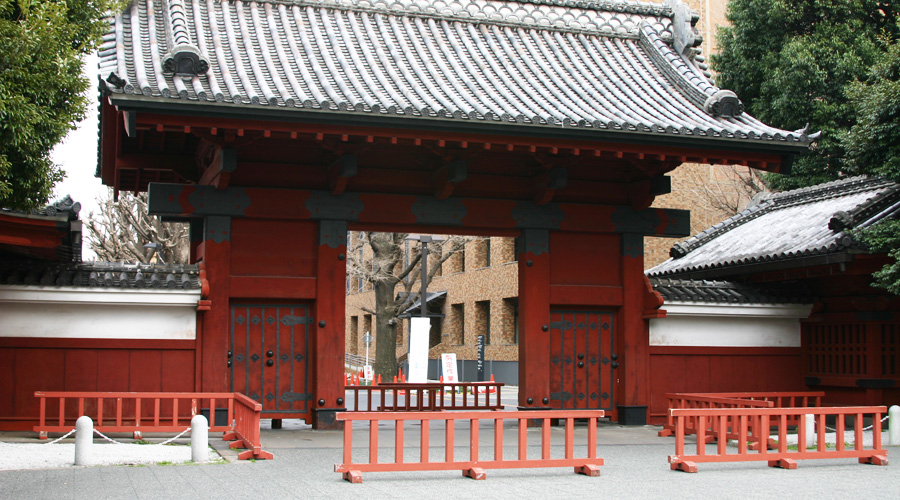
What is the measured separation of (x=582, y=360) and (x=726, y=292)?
298 cm

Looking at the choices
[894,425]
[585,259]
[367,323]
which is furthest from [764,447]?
[367,323]

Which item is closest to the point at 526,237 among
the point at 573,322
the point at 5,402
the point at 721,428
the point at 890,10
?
the point at 573,322

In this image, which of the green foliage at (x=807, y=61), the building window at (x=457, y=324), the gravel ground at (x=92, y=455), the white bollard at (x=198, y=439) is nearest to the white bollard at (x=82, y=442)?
the gravel ground at (x=92, y=455)

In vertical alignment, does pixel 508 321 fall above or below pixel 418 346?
above

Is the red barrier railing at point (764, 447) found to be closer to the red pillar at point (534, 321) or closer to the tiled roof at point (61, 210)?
the red pillar at point (534, 321)

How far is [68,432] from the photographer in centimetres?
1186

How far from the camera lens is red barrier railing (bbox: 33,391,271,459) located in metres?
10.9

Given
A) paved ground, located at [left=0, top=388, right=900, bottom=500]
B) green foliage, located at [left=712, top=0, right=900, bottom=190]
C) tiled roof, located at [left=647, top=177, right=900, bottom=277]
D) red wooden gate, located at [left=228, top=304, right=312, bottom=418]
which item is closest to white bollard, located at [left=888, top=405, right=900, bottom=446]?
paved ground, located at [left=0, top=388, right=900, bottom=500]

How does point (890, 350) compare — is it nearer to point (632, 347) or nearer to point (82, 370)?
point (632, 347)

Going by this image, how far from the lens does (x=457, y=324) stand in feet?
135

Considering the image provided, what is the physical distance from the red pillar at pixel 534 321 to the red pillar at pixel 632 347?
1331mm

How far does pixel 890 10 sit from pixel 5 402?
22.6 metres

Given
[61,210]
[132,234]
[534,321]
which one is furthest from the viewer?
[132,234]

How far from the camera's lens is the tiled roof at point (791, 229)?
49.3 feet
